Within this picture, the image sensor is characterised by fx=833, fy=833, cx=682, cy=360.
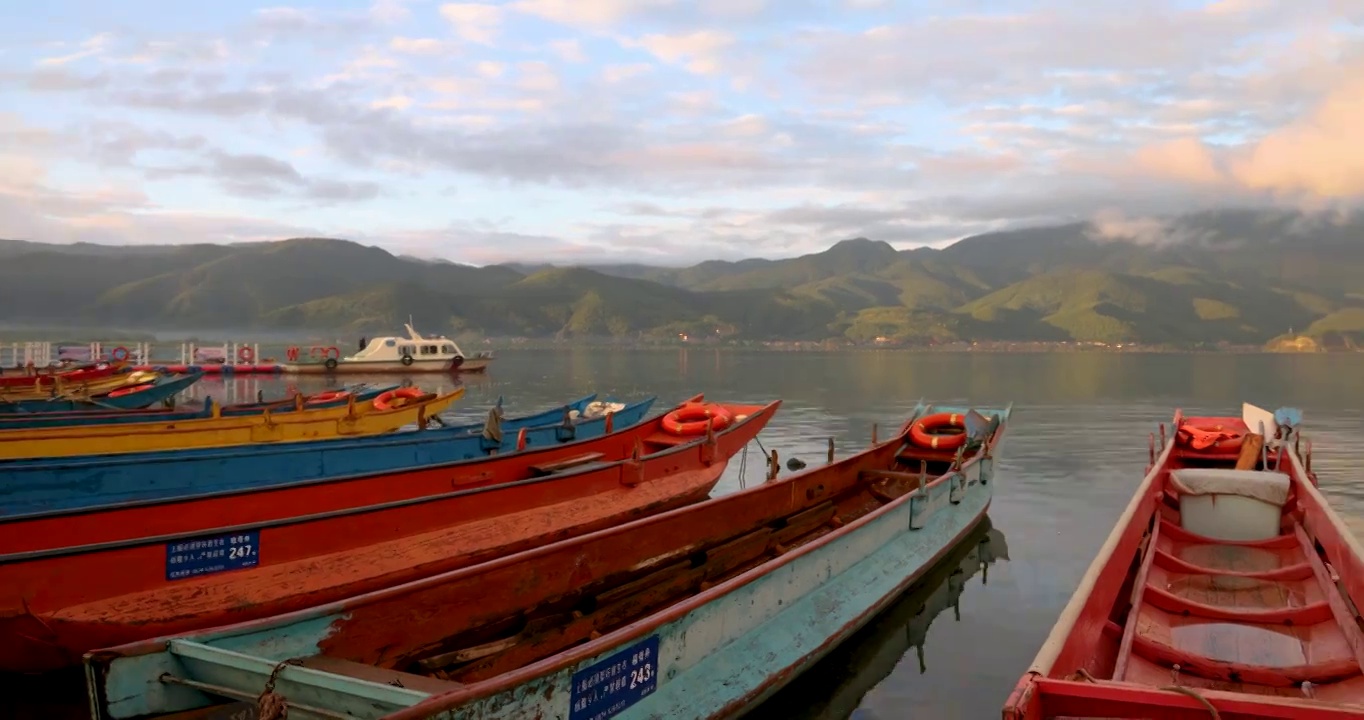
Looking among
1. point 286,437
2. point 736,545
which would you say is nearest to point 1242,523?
point 736,545

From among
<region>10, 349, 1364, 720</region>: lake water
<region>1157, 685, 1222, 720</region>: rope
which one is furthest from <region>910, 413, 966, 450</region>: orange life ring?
<region>1157, 685, 1222, 720</region>: rope

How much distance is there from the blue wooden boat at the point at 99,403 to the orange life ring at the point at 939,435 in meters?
16.1

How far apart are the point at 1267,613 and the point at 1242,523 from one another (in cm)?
384

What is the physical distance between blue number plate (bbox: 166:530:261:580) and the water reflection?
467 centimetres

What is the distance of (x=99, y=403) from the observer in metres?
20.6

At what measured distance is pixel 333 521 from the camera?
8.07 metres

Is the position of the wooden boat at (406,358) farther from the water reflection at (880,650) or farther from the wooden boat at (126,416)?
the water reflection at (880,650)

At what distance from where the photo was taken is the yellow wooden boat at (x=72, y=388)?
2458 centimetres

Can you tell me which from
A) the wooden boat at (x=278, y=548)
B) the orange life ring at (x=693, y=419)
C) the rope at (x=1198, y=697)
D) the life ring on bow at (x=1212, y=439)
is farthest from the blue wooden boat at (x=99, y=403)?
the life ring on bow at (x=1212, y=439)

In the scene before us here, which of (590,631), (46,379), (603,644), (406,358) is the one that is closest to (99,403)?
(46,379)

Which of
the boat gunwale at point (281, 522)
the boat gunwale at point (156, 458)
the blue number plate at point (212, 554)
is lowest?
the blue number plate at point (212, 554)

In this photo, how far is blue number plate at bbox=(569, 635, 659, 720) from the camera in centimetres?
480

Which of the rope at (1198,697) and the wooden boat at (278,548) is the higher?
the rope at (1198,697)

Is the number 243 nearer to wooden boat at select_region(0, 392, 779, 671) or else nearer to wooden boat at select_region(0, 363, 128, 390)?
wooden boat at select_region(0, 392, 779, 671)
